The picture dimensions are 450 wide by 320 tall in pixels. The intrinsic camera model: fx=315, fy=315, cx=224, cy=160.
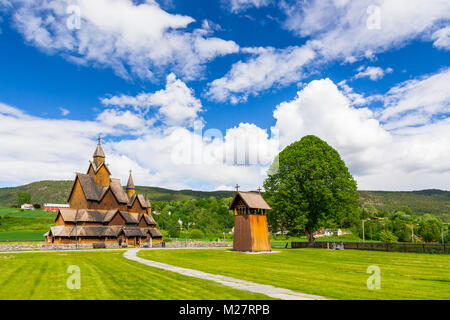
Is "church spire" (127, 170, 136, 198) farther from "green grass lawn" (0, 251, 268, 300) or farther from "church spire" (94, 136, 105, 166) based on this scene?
"green grass lawn" (0, 251, 268, 300)

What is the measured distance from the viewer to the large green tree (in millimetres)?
44438

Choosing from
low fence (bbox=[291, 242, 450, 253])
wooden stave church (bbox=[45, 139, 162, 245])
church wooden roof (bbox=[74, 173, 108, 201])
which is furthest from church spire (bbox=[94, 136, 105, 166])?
low fence (bbox=[291, 242, 450, 253])

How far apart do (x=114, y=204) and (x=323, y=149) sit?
45589 millimetres

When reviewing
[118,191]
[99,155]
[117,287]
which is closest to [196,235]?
[118,191]

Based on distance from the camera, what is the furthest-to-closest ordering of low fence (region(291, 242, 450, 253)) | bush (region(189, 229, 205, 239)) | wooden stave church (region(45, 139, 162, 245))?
bush (region(189, 229, 205, 239)) → wooden stave church (region(45, 139, 162, 245)) → low fence (region(291, 242, 450, 253))

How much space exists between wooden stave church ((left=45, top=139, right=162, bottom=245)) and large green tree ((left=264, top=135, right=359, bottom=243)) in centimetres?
3327

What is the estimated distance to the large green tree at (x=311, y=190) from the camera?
146ft

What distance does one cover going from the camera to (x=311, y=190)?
147 feet

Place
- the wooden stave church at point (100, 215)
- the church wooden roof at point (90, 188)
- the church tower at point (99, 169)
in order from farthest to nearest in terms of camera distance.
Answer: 1. the church tower at point (99, 169)
2. the church wooden roof at point (90, 188)
3. the wooden stave church at point (100, 215)

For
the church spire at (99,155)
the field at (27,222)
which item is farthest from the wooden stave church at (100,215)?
the field at (27,222)

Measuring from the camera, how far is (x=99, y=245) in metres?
55.2

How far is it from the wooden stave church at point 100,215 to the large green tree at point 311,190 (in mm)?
33271

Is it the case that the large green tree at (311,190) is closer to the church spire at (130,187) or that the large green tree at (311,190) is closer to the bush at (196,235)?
Answer: the church spire at (130,187)

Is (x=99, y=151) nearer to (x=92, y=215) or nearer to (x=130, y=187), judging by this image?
(x=130, y=187)
